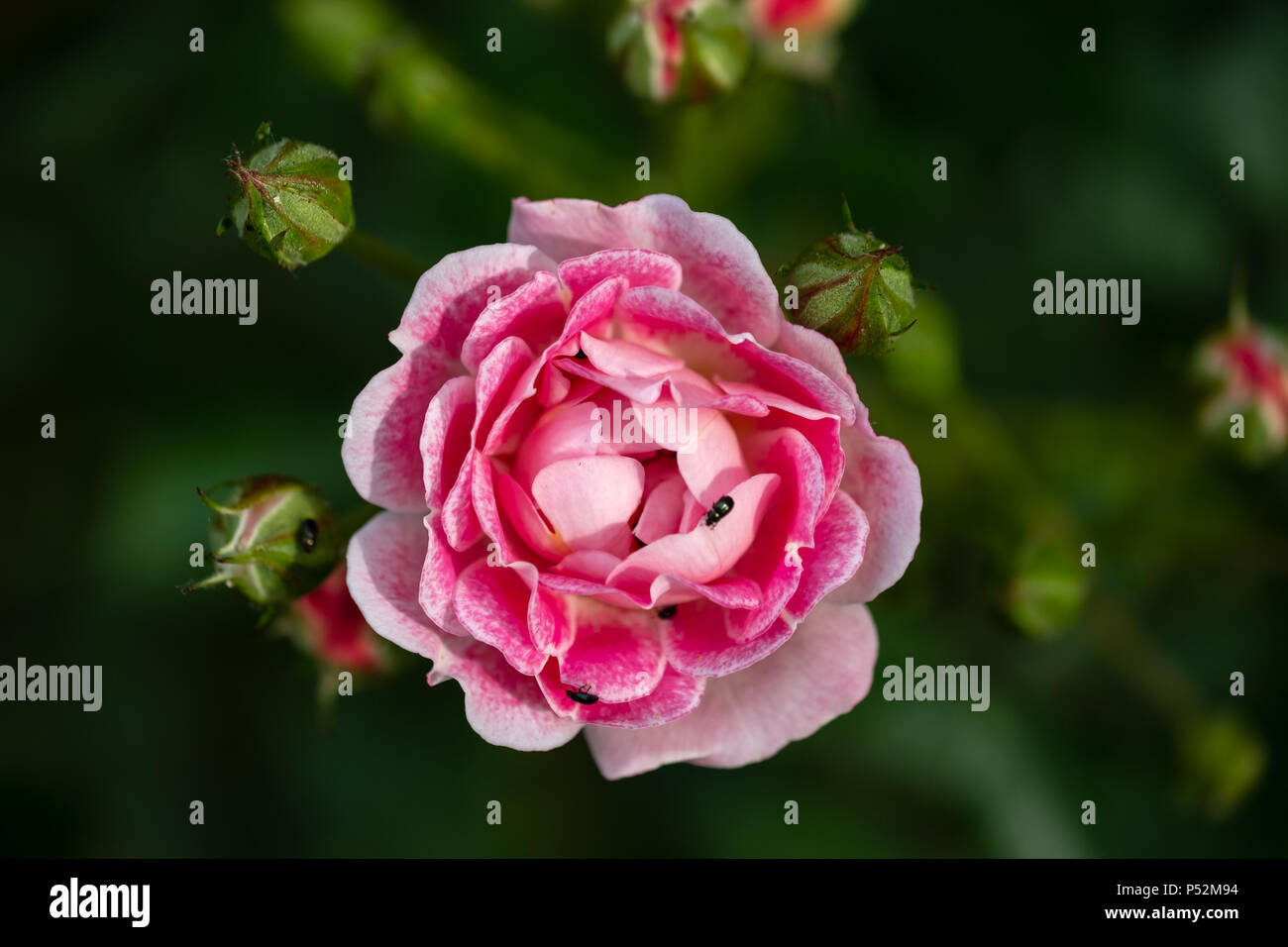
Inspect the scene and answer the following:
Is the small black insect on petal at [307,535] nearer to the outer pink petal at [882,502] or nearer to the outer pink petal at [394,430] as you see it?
the outer pink petal at [394,430]

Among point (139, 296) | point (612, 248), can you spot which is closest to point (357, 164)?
point (139, 296)

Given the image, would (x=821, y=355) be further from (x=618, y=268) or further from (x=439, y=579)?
(x=439, y=579)

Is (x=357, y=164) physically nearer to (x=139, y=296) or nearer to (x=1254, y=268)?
(x=139, y=296)

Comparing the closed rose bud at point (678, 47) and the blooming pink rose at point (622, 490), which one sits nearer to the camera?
the blooming pink rose at point (622, 490)
